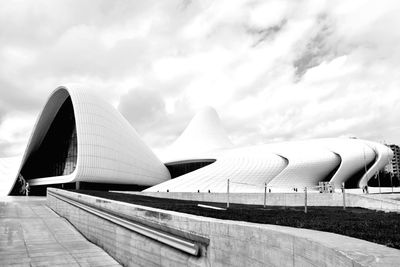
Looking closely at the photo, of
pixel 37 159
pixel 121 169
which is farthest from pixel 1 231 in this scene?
pixel 37 159

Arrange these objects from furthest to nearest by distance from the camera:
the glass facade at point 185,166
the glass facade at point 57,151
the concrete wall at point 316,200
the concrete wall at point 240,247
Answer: the glass facade at point 185,166
the glass facade at point 57,151
the concrete wall at point 316,200
the concrete wall at point 240,247

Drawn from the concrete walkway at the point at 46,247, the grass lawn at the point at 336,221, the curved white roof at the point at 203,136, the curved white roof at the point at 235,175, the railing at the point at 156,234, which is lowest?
the concrete walkway at the point at 46,247

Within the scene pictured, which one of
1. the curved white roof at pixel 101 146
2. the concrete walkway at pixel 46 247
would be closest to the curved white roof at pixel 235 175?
the curved white roof at pixel 101 146

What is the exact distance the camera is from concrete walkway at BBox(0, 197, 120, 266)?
855 cm

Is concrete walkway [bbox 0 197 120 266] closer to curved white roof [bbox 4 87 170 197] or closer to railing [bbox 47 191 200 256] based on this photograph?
railing [bbox 47 191 200 256]

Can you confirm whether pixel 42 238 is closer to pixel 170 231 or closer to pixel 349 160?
pixel 170 231

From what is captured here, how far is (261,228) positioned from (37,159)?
176 ft

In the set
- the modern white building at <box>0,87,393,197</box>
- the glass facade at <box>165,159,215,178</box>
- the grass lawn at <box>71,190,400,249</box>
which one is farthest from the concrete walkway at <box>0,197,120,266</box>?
the glass facade at <box>165,159,215,178</box>

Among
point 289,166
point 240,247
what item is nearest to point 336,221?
point 240,247

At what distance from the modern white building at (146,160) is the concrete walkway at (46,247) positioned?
78.2 feet

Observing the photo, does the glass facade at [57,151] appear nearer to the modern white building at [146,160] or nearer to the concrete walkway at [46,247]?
the modern white building at [146,160]

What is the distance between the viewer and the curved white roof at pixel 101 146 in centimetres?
3956

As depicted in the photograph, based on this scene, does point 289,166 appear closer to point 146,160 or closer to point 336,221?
point 146,160

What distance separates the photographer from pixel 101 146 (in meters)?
40.6
